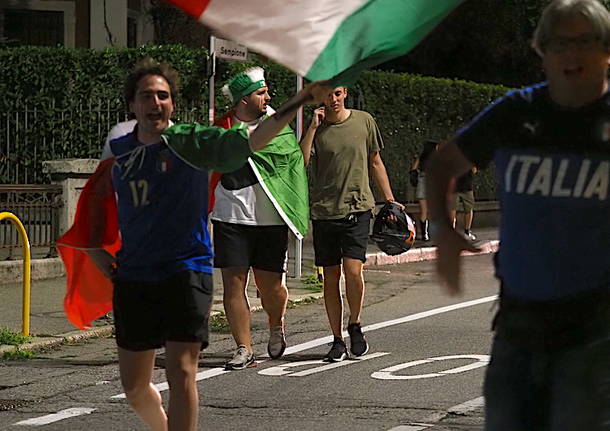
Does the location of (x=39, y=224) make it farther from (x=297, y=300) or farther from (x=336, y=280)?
(x=336, y=280)

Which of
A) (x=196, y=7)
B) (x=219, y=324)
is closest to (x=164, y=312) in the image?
(x=196, y=7)

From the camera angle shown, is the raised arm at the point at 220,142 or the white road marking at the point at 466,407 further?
the white road marking at the point at 466,407

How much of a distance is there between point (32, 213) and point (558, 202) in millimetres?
11511

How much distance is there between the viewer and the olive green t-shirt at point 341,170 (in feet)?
32.8

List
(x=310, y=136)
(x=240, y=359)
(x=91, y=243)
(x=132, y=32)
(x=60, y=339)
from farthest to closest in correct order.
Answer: (x=132, y=32), (x=60, y=339), (x=310, y=136), (x=240, y=359), (x=91, y=243)

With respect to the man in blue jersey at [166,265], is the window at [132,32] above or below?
above

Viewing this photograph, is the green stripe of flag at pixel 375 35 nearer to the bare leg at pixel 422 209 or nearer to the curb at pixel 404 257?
the curb at pixel 404 257

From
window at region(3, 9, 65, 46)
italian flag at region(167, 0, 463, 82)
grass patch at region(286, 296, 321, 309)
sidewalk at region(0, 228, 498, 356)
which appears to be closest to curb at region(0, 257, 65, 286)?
sidewalk at region(0, 228, 498, 356)

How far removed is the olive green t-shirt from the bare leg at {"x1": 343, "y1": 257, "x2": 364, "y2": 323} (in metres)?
0.35

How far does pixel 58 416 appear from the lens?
26.0 ft

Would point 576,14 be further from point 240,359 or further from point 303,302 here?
point 303,302

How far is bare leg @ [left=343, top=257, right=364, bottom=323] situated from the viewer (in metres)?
9.93

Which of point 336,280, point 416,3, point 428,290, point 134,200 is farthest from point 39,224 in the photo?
point 416,3

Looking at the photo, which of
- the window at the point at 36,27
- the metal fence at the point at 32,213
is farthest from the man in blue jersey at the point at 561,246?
the window at the point at 36,27
